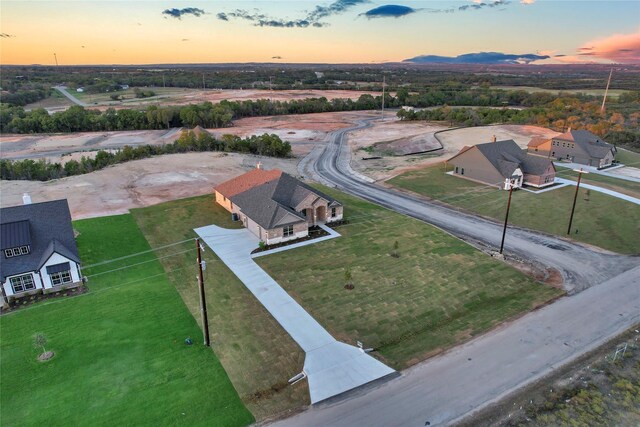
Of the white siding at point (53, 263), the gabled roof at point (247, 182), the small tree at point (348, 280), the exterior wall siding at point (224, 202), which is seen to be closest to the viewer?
the white siding at point (53, 263)

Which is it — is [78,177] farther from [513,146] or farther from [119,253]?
[513,146]

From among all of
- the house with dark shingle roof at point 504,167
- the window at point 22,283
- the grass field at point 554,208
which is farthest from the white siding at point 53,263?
the house with dark shingle roof at point 504,167

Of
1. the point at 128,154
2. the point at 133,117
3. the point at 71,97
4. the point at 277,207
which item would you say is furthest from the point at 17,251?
the point at 71,97

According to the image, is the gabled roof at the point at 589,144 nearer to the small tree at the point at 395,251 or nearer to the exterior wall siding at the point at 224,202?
the small tree at the point at 395,251

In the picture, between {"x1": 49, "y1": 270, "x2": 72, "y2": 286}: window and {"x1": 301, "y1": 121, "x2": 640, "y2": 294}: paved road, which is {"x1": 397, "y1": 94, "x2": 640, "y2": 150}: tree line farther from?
{"x1": 49, "y1": 270, "x2": 72, "y2": 286}: window

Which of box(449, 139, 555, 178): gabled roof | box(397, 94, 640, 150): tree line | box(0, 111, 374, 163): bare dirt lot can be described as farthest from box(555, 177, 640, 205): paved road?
box(0, 111, 374, 163): bare dirt lot

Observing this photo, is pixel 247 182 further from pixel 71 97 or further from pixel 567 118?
pixel 71 97
